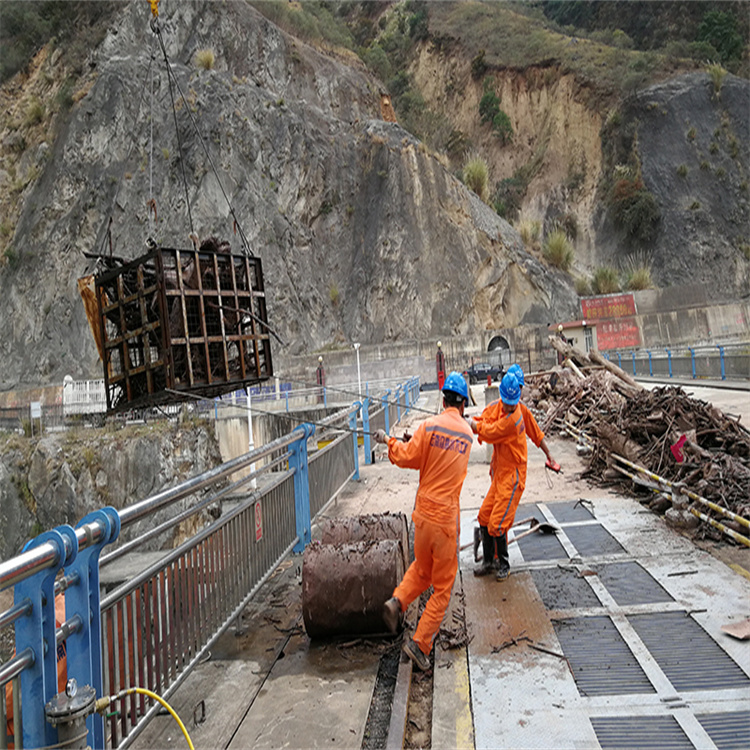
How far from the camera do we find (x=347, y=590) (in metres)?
3.71

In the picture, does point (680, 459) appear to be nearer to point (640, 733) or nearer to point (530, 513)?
point (530, 513)

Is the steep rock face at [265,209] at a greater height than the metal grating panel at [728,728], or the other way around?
the steep rock face at [265,209]

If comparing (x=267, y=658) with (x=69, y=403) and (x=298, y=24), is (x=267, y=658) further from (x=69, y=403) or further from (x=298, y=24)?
(x=298, y=24)

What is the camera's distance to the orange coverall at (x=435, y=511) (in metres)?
3.57

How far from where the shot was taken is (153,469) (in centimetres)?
2302

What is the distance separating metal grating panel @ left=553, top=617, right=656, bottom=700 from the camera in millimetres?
3199

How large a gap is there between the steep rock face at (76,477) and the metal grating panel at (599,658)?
826 inches

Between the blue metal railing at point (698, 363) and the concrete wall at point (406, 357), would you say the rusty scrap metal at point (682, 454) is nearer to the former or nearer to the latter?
the blue metal railing at point (698, 363)

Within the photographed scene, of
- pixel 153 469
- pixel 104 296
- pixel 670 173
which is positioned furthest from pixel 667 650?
pixel 670 173

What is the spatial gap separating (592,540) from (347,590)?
300 centimetres

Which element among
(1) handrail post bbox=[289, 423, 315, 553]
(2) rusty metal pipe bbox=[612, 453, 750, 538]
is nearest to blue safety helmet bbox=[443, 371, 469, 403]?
(1) handrail post bbox=[289, 423, 315, 553]

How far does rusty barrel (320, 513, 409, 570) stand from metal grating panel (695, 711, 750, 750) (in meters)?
2.08

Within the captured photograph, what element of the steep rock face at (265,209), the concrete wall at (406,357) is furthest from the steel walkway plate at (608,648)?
the steep rock face at (265,209)

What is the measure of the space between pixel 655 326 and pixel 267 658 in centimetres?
4044
